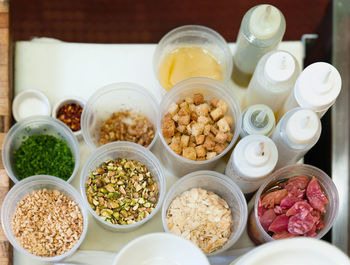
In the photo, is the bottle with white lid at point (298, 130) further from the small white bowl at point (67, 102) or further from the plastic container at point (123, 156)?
the small white bowl at point (67, 102)

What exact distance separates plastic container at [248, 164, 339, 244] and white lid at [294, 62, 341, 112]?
16 cm

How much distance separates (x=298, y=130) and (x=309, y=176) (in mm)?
166

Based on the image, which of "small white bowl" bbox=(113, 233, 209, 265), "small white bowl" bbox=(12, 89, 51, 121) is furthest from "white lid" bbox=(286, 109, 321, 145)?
"small white bowl" bbox=(12, 89, 51, 121)

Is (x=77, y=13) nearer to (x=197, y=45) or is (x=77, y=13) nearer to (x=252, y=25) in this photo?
(x=197, y=45)

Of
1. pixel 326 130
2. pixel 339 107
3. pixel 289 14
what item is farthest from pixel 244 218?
pixel 289 14

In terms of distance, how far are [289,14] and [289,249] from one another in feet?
5.24

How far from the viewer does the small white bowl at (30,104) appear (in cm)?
112

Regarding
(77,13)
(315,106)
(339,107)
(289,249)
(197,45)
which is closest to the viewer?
(289,249)

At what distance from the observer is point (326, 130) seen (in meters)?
1.39

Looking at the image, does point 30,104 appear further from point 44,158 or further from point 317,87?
point 317,87

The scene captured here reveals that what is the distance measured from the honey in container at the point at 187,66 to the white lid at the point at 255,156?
29 centimetres

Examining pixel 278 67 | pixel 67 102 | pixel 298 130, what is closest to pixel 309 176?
pixel 298 130

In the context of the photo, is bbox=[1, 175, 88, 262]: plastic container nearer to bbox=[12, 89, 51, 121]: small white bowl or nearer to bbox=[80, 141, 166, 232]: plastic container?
bbox=[80, 141, 166, 232]: plastic container

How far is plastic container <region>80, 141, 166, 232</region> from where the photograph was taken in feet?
3.18
